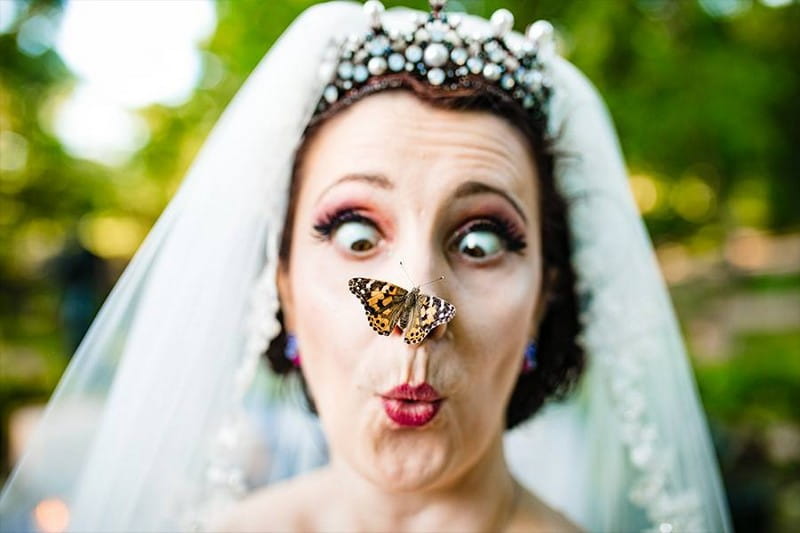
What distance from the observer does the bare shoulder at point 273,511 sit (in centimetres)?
152

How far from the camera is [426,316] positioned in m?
1.13

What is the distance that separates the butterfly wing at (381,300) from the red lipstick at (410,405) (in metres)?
0.15

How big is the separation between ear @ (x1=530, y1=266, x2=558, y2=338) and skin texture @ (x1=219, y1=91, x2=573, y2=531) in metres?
0.09

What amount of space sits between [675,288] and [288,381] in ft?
23.7

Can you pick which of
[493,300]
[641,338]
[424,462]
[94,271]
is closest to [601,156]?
[641,338]

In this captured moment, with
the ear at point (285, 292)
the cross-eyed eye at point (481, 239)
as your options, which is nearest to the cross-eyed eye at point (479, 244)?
the cross-eyed eye at point (481, 239)

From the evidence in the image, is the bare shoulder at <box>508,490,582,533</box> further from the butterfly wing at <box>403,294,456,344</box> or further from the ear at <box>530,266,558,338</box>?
the butterfly wing at <box>403,294,456,344</box>

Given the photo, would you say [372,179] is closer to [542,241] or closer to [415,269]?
[415,269]

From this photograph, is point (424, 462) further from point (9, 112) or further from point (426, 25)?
point (9, 112)

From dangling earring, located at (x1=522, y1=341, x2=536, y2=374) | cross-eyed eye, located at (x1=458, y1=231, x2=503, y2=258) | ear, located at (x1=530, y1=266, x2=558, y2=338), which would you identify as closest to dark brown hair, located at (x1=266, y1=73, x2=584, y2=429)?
ear, located at (x1=530, y1=266, x2=558, y2=338)

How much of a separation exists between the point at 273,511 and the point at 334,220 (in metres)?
0.65

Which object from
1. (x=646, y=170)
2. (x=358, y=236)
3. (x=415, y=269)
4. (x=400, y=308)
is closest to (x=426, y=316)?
(x=400, y=308)

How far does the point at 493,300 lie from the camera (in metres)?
1.35

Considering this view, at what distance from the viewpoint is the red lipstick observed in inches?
49.1
